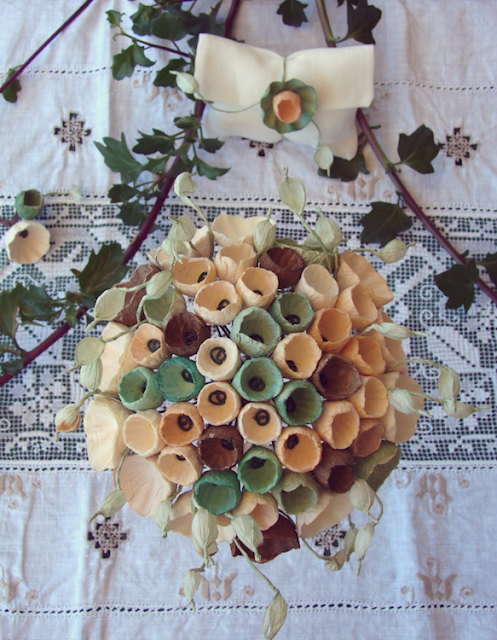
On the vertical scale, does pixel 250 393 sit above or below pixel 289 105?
below

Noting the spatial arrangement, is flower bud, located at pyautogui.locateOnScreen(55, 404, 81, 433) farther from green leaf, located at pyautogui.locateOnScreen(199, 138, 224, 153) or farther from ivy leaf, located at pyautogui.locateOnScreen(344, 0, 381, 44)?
ivy leaf, located at pyautogui.locateOnScreen(344, 0, 381, 44)

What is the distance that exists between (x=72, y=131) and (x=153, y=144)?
0.46 feet

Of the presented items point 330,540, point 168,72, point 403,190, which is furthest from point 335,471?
point 168,72

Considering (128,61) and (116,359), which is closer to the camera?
(116,359)

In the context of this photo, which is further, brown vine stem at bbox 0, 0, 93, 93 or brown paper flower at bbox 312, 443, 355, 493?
brown vine stem at bbox 0, 0, 93, 93

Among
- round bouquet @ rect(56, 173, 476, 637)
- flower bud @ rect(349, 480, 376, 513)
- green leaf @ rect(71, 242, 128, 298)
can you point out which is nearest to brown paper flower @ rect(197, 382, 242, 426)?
round bouquet @ rect(56, 173, 476, 637)

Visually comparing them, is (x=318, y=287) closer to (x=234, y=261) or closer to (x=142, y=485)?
(x=234, y=261)

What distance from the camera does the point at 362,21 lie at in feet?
1.90

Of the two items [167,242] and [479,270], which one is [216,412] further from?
[479,270]

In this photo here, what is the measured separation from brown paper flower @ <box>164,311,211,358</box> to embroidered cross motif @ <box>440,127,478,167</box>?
0.46 m

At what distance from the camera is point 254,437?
0.33 m

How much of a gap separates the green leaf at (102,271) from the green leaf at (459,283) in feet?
1.23

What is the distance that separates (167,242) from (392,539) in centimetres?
47

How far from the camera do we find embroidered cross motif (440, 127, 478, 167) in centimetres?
63
